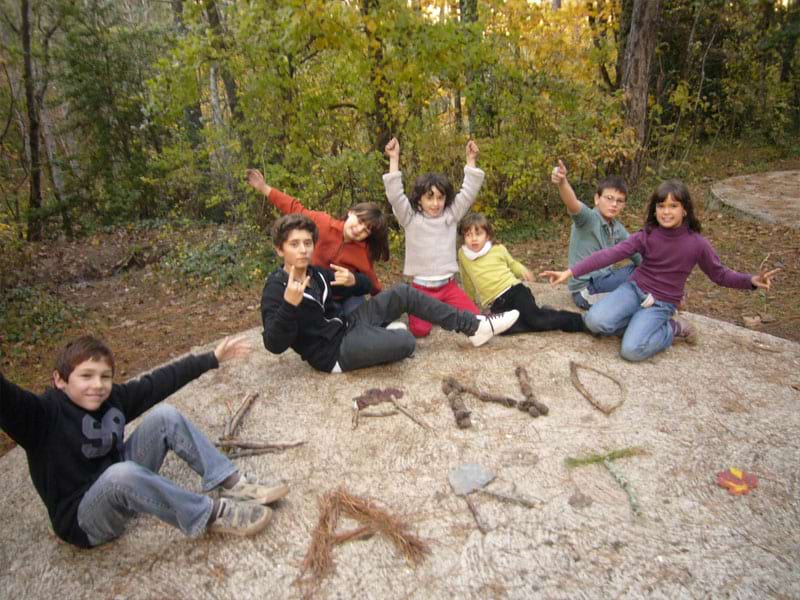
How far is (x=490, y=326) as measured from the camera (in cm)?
368

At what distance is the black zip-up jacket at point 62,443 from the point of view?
197 centimetres

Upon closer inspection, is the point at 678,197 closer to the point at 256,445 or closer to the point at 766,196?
the point at 256,445

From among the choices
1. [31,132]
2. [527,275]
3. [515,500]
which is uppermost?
[31,132]

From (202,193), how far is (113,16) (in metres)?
3.17

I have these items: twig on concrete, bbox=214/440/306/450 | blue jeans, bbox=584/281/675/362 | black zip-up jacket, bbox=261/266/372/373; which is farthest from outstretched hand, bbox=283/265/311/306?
blue jeans, bbox=584/281/675/362

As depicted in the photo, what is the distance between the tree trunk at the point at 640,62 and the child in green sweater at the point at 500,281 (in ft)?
16.5

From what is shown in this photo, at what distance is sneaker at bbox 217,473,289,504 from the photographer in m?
2.29

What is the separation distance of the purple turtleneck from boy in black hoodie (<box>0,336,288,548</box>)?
8.46 feet

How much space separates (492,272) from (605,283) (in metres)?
1.02

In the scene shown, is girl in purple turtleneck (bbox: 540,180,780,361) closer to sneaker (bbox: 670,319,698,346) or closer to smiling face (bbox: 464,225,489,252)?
sneaker (bbox: 670,319,698,346)

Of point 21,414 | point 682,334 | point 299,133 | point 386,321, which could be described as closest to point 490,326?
point 386,321

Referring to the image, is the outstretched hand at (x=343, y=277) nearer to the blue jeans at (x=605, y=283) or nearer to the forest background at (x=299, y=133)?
the blue jeans at (x=605, y=283)

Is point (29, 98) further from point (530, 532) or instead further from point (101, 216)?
point (530, 532)

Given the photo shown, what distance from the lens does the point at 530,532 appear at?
7.04 ft
